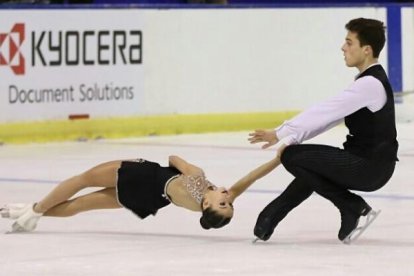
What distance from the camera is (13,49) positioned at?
13555 millimetres

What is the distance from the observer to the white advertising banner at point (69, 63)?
13555 millimetres

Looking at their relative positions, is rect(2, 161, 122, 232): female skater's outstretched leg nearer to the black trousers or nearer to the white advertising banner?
the black trousers

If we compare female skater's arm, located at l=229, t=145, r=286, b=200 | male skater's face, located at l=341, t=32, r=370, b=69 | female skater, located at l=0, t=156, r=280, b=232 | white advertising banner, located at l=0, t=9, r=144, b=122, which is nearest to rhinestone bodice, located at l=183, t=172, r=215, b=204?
female skater, located at l=0, t=156, r=280, b=232

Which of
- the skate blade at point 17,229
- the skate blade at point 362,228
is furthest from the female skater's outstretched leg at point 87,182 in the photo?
the skate blade at point 362,228

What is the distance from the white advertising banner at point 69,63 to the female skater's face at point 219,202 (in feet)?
21.7

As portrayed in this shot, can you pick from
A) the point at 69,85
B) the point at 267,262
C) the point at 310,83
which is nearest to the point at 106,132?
the point at 69,85

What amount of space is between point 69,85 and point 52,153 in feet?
4.06

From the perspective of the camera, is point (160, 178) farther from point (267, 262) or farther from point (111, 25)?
point (111, 25)

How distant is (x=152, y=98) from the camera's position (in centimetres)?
1461

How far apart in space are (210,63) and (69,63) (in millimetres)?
1725

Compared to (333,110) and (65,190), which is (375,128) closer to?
(333,110)

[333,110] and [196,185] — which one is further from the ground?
[333,110]

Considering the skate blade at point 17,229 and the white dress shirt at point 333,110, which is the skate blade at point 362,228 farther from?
the skate blade at point 17,229

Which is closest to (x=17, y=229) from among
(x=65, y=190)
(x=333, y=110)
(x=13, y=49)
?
(x=65, y=190)
